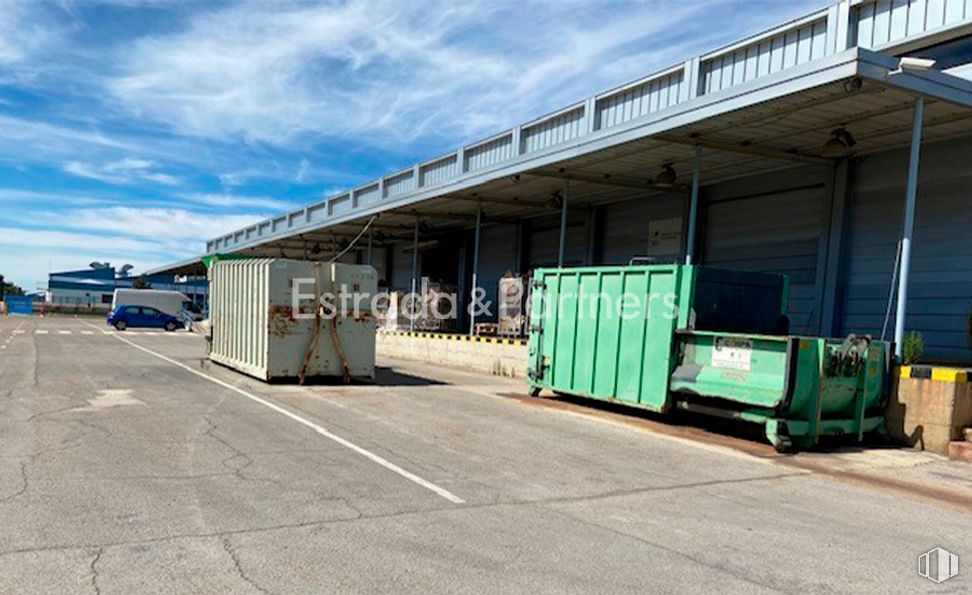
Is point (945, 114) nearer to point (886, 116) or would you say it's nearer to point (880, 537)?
point (886, 116)

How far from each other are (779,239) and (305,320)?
1102cm

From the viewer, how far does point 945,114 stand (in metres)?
12.0

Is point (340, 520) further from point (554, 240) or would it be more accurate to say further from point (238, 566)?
point (554, 240)

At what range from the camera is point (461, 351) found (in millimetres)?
21797

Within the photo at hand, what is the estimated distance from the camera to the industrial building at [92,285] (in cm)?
9606

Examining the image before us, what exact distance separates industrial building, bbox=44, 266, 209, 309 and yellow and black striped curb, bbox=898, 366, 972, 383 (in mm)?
86992

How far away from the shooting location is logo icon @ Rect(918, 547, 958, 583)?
4.78 metres

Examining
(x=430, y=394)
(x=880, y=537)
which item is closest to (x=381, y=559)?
(x=880, y=537)

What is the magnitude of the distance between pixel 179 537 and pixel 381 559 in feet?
4.66

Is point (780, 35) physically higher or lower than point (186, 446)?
higher

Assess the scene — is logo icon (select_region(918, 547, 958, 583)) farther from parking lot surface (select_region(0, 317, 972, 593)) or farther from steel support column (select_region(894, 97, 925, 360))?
steel support column (select_region(894, 97, 925, 360))

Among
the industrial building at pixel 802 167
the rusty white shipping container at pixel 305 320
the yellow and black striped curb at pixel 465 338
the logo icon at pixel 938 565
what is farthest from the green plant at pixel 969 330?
the rusty white shipping container at pixel 305 320

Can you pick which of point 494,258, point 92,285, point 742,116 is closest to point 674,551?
point 742,116

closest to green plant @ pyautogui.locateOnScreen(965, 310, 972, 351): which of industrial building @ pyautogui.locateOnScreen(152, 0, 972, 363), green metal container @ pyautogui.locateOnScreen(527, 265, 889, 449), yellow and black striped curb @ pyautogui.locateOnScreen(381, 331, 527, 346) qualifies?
industrial building @ pyautogui.locateOnScreen(152, 0, 972, 363)
